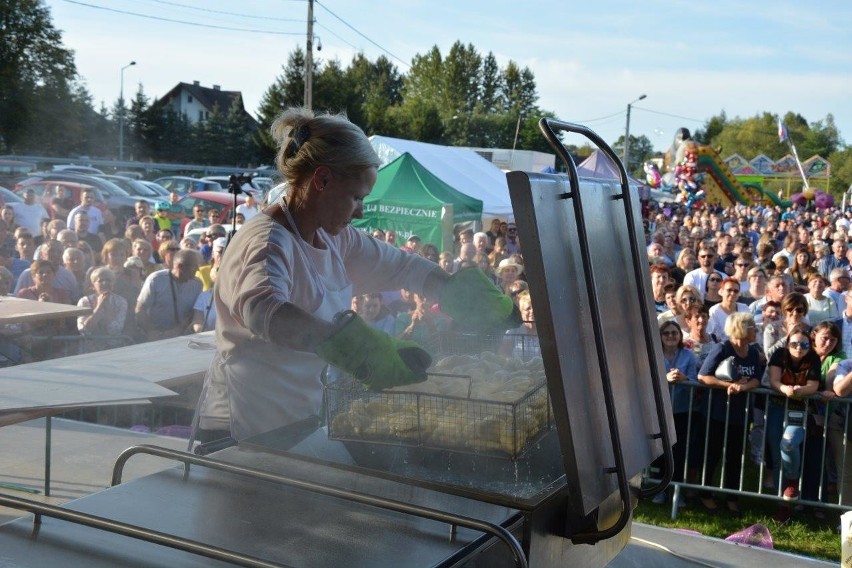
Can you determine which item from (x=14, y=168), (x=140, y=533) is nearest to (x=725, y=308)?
(x=140, y=533)

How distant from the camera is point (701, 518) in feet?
20.3

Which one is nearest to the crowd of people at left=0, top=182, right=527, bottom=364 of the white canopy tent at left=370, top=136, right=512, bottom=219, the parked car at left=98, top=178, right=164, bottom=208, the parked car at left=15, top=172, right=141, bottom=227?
the white canopy tent at left=370, top=136, right=512, bottom=219

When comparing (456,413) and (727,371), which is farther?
(727,371)

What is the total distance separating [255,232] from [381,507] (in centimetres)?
94

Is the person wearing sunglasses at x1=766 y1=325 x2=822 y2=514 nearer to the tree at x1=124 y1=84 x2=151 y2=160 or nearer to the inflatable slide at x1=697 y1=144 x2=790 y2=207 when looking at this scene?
the inflatable slide at x1=697 y1=144 x2=790 y2=207

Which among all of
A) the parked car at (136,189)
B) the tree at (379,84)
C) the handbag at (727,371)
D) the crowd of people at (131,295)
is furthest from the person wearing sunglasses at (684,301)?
the tree at (379,84)

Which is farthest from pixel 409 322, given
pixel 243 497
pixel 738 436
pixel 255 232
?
pixel 243 497

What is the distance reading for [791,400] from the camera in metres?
6.19

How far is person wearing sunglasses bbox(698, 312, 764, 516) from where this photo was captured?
632 cm

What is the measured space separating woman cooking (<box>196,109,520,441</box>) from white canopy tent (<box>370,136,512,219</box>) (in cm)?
1150

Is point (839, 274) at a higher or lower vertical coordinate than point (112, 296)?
higher

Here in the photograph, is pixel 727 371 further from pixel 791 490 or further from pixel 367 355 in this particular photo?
pixel 367 355

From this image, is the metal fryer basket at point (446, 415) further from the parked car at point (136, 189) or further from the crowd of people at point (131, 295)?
the parked car at point (136, 189)

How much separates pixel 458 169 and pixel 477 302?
13.1 metres
